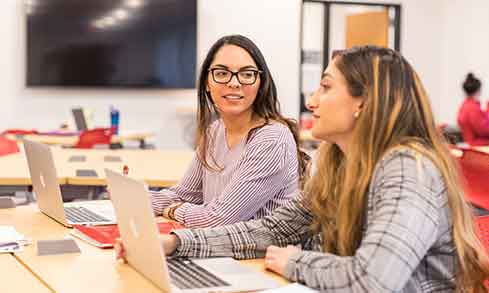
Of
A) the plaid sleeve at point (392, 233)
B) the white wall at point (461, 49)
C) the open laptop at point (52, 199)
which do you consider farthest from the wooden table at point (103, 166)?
the white wall at point (461, 49)

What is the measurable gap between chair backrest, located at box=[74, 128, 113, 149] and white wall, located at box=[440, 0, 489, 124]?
19.5 feet

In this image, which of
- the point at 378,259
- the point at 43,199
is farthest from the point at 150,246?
the point at 43,199

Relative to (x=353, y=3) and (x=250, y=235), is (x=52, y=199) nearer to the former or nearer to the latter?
(x=250, y=235)

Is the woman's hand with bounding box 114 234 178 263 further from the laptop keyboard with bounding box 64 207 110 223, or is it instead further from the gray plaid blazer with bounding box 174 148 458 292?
the laptop keyboard with bounding box 64 207 110 223

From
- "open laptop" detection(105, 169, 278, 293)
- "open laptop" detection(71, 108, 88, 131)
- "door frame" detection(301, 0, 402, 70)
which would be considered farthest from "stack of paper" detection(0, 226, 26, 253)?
"door frame" detection(301, 0, 402, 70)

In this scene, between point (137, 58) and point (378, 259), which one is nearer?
point (378, 259)

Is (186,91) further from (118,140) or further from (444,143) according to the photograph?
(444,143)

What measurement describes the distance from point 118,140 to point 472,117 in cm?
355

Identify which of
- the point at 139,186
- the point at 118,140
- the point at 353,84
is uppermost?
the point at 353,84

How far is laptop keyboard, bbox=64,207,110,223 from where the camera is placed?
9.11ft

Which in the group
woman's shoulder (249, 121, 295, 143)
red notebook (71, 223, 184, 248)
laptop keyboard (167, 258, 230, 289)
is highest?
woman's shoulder (249, 121, 295, 143)

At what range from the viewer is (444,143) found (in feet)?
6.47

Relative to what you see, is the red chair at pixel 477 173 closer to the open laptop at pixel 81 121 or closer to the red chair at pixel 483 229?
the red chair at pixel 483 229

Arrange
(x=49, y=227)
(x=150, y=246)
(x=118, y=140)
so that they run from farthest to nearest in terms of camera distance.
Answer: (x=118, y=140) < (x=49, y=227) < (x=150, y=246)
